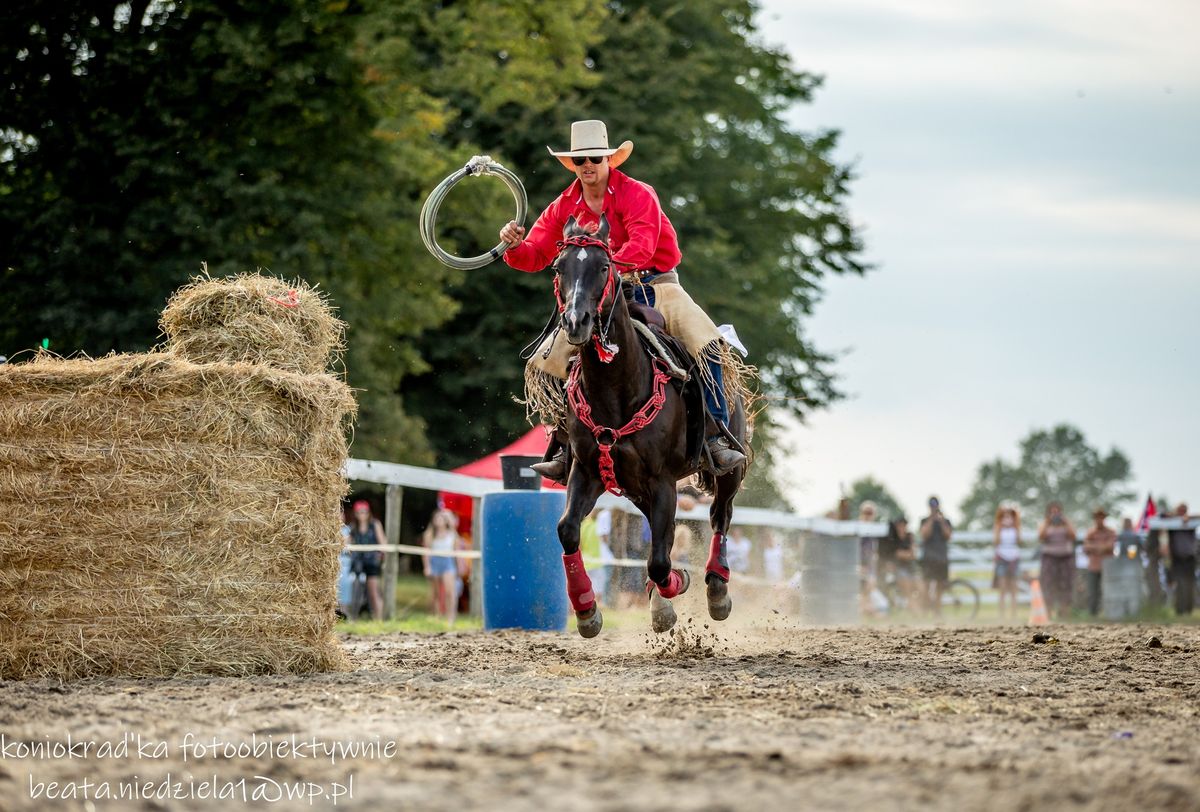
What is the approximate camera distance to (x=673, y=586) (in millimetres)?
9766

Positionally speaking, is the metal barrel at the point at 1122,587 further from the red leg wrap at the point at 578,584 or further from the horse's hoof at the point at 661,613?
the red leg wrap at the point at 578,584

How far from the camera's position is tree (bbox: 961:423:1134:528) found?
482 ft

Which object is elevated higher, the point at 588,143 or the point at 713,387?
the point at 588,143

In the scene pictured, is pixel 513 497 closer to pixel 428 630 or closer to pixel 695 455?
pixel 428 630

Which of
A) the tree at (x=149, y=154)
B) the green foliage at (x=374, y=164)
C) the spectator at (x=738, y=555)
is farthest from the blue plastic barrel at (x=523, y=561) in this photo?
the green foliage at (x=374, y=164)

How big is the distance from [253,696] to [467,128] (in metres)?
22.8

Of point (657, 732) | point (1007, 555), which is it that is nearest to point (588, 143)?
point (657, 732)

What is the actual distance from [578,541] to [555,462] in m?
0.93

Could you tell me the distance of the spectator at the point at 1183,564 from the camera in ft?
73.2

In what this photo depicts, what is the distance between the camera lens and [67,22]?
21562mm

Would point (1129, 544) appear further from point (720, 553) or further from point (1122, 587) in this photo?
point (720, 553)

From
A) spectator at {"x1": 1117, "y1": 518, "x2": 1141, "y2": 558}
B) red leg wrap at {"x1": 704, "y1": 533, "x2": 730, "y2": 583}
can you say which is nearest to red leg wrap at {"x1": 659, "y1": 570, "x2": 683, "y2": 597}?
red leg wrap at {"x1": 704, "y1": 533, "x2": 730, "y2": 583}

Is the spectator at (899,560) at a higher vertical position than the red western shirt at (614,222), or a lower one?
lower

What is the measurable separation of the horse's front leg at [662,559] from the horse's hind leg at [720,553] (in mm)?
631
